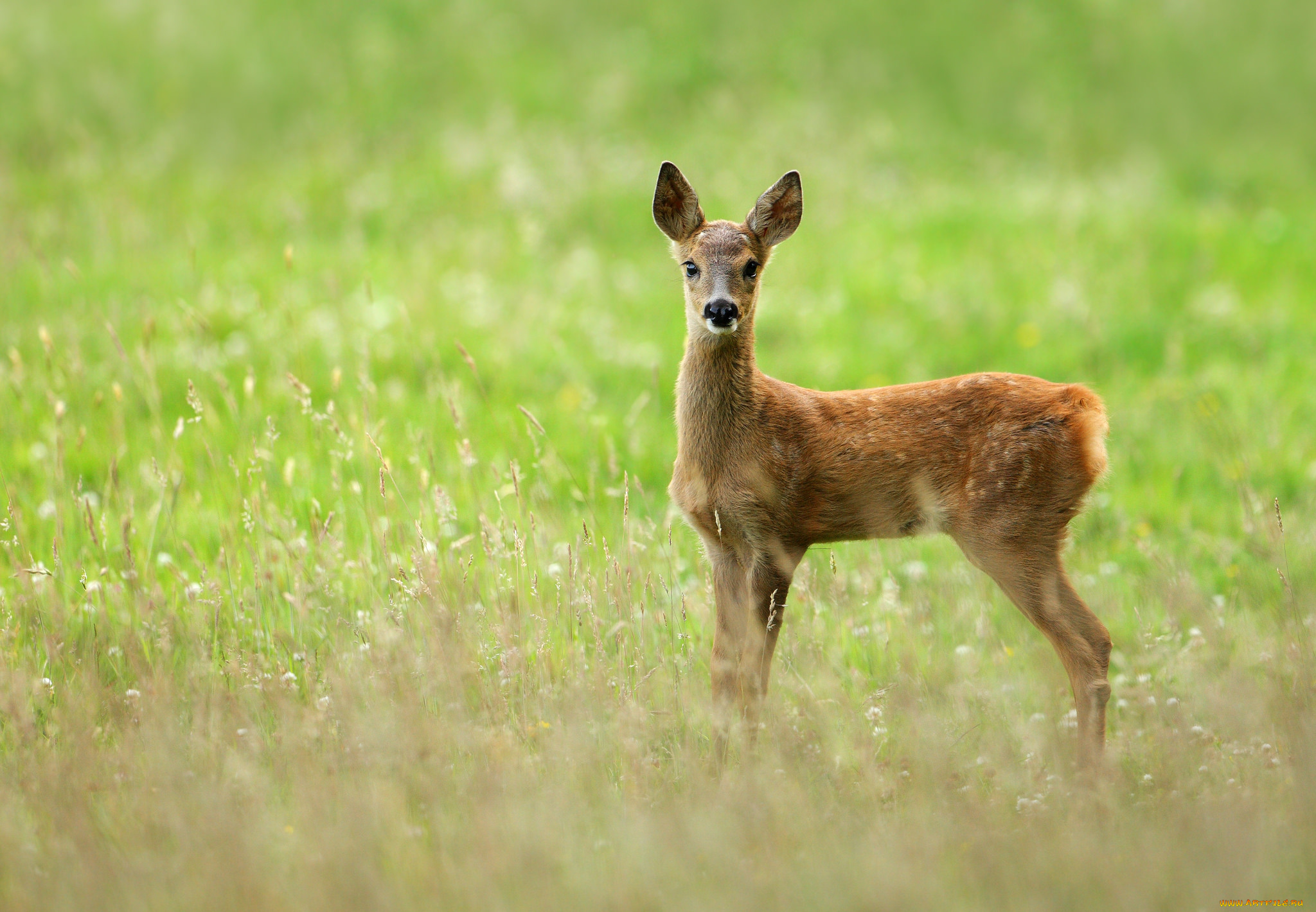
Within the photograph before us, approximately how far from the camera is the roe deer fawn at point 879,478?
13.2 feet

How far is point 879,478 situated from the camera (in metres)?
4.09

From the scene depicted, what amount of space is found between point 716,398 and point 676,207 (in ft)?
2.61

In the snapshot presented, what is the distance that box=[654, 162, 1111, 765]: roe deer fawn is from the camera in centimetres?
403

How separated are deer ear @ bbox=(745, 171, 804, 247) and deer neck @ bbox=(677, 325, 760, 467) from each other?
41 centimetres

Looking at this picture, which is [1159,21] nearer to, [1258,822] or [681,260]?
[681,260]

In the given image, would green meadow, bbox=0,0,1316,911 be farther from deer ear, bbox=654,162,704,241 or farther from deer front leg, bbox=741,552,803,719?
deer ear, bbox=654,162,704,241

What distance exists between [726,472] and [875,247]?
21.1 ft

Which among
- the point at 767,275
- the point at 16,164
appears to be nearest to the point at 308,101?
the point at 16,164

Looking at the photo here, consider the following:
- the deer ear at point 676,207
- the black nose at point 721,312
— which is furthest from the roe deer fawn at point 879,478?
the deer ear at point 676,207

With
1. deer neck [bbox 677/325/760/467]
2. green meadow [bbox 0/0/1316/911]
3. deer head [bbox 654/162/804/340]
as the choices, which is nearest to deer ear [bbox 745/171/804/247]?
deer head [bbox 654/162/804/340]

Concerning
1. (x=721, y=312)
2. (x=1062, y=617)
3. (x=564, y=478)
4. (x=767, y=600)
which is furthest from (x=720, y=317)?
(x=564, y=478)

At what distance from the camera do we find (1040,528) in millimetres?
4039

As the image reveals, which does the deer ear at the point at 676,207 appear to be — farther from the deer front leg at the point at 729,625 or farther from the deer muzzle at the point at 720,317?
the deer front leg at the point at 729,625

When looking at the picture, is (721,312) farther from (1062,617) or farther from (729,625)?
(1062,617)
